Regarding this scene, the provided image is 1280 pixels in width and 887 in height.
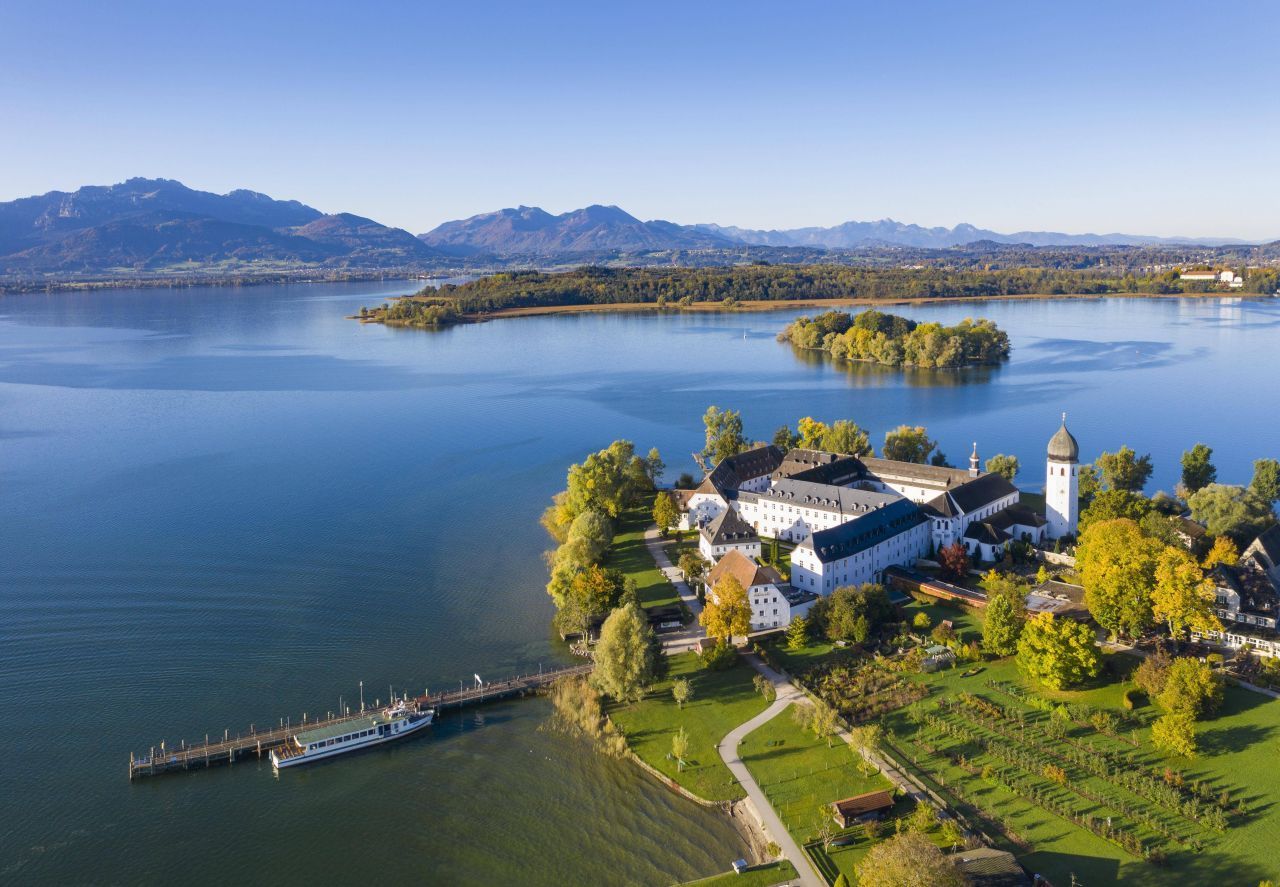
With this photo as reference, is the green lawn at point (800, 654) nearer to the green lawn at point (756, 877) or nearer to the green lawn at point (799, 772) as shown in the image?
the green lawn at point (799, 772)

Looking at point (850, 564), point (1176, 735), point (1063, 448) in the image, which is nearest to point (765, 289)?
point (1063, 448)

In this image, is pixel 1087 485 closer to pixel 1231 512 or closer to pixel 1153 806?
pixel 1231 512

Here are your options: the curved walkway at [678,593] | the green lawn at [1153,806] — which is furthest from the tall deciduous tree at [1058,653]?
the curved walkway at [678,593]

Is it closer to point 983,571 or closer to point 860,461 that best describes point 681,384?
point 860,461

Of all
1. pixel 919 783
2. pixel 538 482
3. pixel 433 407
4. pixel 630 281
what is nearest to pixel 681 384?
pixel 433 407

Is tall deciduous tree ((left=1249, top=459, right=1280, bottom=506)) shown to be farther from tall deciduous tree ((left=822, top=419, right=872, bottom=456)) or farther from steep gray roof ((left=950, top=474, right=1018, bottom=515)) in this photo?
tall deciduous tree ((left=822, top=419, right=872, bottom=456))

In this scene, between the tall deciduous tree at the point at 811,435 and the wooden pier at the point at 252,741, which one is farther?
the tall deciduous tree at the point at 811,435
